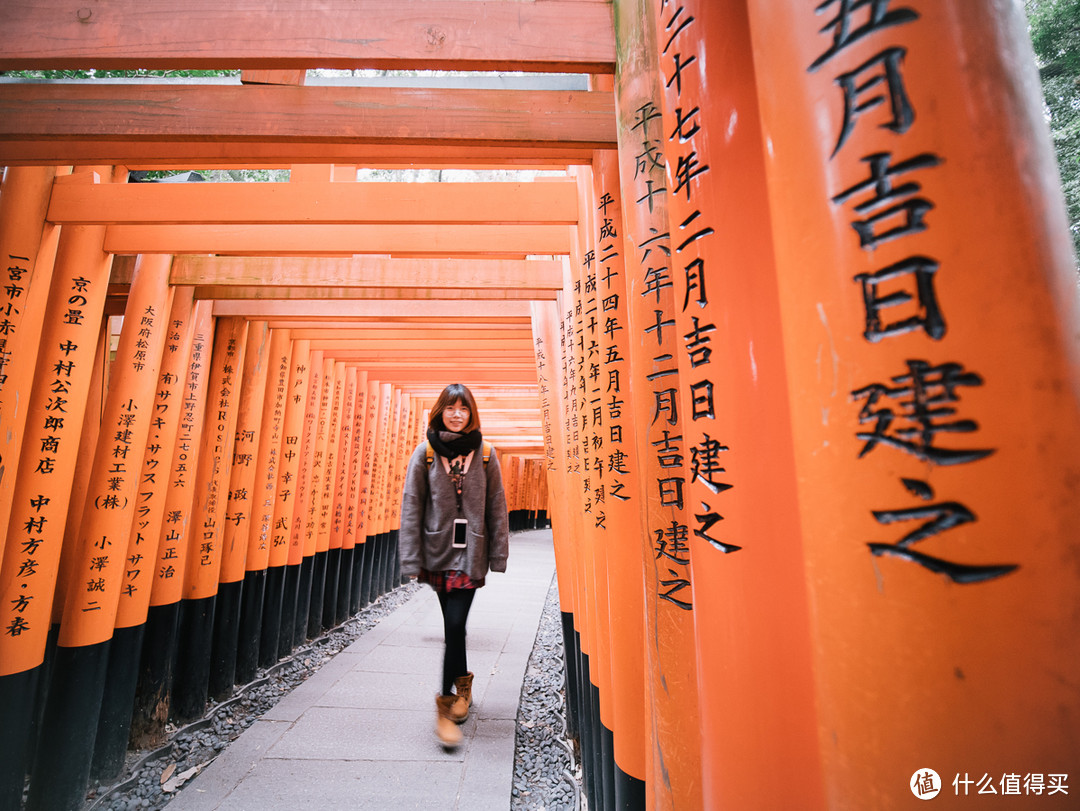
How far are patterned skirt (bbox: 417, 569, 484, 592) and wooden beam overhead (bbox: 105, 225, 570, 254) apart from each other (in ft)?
6.80

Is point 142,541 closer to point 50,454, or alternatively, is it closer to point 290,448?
point 50,454

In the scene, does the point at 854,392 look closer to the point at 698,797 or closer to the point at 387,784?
the point at 698,797

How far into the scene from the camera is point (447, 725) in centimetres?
339

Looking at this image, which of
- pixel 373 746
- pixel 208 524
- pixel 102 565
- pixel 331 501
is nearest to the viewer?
pixel 102 565

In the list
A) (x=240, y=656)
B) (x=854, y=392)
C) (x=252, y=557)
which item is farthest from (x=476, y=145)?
(x=240, y=656)

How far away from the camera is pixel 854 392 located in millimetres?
592

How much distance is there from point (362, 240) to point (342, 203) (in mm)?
486

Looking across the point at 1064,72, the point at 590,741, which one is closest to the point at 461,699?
the point at 590,741

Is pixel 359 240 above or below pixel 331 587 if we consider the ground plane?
above

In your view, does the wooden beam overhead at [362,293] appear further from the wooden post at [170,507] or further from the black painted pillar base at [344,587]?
the black painted pillar base at [344,587]

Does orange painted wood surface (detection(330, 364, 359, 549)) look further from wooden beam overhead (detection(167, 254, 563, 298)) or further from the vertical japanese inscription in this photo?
the vertical japanese inscription

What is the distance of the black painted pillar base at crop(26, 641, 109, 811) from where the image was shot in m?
2.92

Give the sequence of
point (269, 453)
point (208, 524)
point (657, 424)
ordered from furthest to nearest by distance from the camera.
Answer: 1. point (269, 453)
2. point (208, 524)
3. point (657, 424)

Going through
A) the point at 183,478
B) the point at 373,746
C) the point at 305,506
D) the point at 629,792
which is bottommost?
the point at 373,746
